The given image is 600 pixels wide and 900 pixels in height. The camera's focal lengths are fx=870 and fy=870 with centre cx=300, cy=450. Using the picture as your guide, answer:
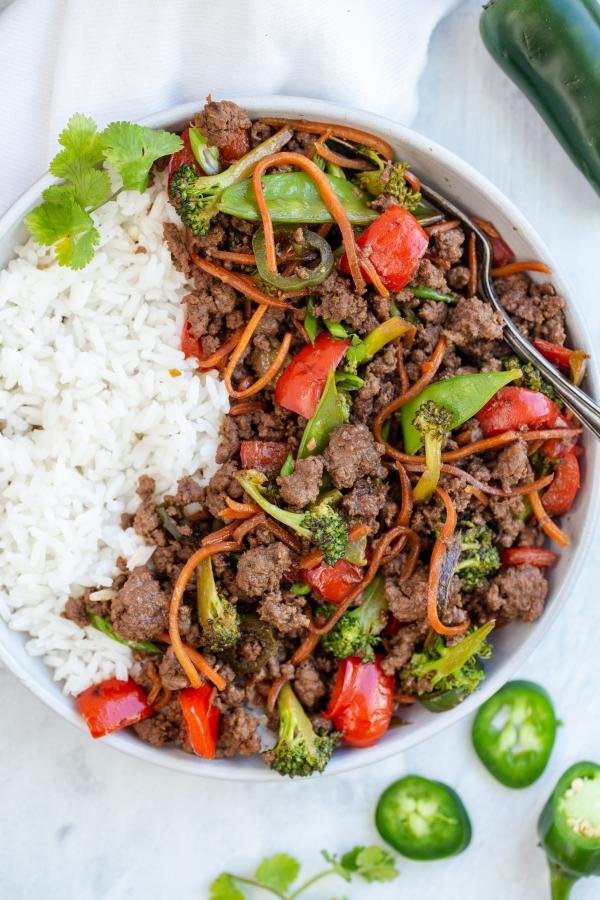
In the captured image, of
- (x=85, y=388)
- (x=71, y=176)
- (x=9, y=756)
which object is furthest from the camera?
(x=9, y=756)

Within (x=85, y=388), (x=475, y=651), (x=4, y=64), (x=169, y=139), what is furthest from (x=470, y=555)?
(x=4, y=64)

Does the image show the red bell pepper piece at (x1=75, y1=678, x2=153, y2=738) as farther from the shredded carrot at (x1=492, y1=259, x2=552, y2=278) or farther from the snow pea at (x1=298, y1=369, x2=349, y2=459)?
the shredded carrot at (x1=492, y1=259, x2=552, y2=278)

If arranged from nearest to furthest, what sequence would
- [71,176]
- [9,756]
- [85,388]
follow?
[71,176]
[85,388]
[9,756]

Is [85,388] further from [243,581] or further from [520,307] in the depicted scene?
[520,307]

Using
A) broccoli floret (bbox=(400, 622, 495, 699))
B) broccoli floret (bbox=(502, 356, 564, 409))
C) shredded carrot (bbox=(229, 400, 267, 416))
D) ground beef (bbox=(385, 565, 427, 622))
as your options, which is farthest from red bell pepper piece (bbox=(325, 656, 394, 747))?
broccoli floret (bbox=(502, 356, 564, 409))

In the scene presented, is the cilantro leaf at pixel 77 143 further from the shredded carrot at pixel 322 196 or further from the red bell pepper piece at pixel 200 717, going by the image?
the red bell pepper piece at pixel 200 717
